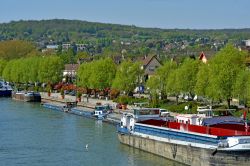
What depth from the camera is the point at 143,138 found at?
45.3 metres

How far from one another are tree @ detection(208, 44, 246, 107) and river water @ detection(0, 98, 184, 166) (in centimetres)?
931

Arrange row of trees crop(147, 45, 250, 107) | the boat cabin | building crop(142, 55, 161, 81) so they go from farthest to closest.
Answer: building crop(142, 55, 161, 81) → row of trees crop(147, 45, 250, 107) → the boat cabin

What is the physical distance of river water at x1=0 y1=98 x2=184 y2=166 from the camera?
41.6 metres

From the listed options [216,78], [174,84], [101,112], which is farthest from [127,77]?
[216,78]

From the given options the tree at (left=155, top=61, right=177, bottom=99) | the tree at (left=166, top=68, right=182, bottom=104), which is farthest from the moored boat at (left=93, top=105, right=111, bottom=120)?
the tree at (left=155, top=61, right=177, bottom=99)

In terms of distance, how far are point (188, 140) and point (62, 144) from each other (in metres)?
12.0

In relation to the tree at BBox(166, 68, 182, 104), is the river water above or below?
below

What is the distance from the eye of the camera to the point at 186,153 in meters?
39.4

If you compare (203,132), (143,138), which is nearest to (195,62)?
(143,138)

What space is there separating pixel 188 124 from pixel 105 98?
43.4 m

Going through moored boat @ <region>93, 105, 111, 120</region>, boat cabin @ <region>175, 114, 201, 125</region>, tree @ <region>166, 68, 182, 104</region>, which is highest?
tree @ <region>166, 68, 182, 104</region>

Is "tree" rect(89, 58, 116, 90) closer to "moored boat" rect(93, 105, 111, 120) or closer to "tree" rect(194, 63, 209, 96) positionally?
"moored boat" rect(93, 105, 111, 120)

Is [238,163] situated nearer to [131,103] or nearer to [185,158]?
[185,158]

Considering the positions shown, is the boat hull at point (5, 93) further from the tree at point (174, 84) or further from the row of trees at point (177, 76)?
the tree at point (174, 84)
